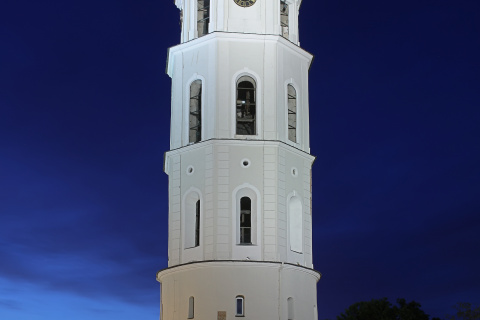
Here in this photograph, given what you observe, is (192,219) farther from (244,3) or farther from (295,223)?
(244,3)

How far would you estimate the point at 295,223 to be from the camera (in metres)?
41.6

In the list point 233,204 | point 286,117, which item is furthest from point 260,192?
point 286,117

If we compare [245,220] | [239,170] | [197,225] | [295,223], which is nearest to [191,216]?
[197,225]

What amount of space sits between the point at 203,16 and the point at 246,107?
18.7ft

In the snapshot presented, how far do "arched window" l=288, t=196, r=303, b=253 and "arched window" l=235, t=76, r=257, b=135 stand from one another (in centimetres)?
376

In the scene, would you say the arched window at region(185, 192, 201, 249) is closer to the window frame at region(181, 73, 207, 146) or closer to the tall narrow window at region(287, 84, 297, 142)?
the window frame at region(181, 73, 207, 146)

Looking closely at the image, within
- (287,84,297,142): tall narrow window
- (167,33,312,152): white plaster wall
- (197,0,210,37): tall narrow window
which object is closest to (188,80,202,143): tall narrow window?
(167,33,312,152): white plaster wall

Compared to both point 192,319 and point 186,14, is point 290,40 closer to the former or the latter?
point 186,14

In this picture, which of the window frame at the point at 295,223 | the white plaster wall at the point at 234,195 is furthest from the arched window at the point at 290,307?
the window frame at the point at 295,223

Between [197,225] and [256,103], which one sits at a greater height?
[256,103]

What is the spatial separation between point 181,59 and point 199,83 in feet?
5.54

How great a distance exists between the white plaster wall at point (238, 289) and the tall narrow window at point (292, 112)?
6.72 m

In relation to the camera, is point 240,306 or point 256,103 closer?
point 240,306

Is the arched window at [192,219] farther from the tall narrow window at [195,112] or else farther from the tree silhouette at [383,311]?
the tree silhouette at [383,311]
